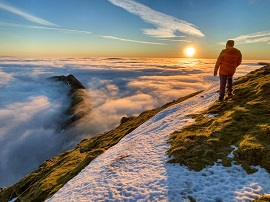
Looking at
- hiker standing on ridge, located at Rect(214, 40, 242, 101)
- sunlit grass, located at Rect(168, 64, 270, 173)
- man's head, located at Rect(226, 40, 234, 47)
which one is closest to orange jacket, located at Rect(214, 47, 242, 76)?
hiker standing on ridge, located at Rect(214, 40, 242, 101)

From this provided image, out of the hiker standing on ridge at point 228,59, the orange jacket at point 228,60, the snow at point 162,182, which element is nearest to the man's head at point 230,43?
the hiker standing on ridge at point 228,59

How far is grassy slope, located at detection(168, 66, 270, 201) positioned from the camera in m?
11.6

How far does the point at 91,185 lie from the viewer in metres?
12.7

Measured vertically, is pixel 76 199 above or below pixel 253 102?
below

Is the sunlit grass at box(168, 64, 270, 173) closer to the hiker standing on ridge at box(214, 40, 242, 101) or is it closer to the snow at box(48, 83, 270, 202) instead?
the snow at box(48, 83, 270, 202)

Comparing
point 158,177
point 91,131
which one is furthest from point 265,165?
point 91,131

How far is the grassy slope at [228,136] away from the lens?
11617 mm

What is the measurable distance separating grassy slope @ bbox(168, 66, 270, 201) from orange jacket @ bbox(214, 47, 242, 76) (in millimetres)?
2753

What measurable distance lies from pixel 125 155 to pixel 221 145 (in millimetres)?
6022

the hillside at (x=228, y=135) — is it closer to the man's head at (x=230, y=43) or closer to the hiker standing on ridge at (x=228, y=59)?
the hiker standing on ridge at (x=228, y=59)

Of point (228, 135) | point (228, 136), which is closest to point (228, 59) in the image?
point (228, 135)

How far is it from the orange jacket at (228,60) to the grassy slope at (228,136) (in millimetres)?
2753

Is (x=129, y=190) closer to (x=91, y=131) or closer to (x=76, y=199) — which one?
(x=76, y=199)

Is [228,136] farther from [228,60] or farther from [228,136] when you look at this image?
[228,60]
